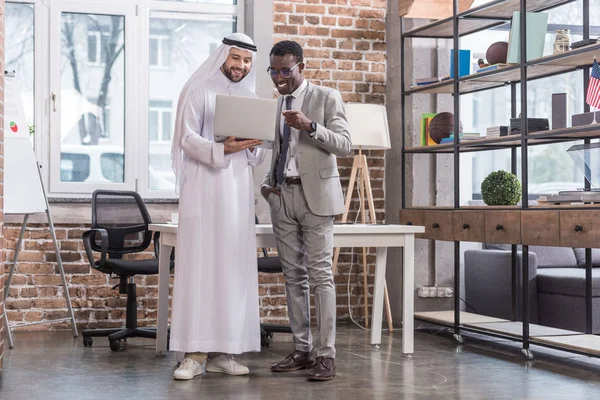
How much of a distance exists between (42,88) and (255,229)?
269cm

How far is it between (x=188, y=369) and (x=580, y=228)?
2182 mm

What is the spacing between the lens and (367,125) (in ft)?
19.8

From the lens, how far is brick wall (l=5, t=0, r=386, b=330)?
6199mm

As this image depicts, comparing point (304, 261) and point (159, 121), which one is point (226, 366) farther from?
point (159, 121)

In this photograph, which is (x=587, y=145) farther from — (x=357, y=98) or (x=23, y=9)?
(x=23, y=9)

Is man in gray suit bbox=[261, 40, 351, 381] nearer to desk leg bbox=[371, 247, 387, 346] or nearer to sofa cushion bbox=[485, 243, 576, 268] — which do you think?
desk leg bbox=[371, 247, 387, 346]

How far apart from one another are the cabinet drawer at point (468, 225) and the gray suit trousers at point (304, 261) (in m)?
1.43

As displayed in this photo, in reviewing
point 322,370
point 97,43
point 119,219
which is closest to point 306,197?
point 322,370

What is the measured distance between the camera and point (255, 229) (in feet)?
14.7

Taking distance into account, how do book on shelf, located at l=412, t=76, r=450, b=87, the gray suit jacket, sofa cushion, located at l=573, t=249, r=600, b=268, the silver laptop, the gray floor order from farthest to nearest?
1. sofa cushion, located at l=573, t=249, r=600, b=268
2. book on shelf, located at l=412, t=76, r=450, b=87
3. the gray suit jacket
4. the silver laptop
5. the gray floor

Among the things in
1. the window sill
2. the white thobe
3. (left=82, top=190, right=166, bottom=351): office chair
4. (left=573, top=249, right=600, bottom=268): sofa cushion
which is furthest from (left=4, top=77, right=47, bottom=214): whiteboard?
(left=573, top=249, right=600, bottom=268): sofa cushion

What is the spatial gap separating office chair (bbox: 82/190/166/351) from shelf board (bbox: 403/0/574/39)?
7.95ft

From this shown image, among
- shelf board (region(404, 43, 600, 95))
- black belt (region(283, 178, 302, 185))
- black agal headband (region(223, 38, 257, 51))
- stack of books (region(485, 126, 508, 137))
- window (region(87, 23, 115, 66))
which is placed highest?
Answer: window (region(87, 23, 115, 66))

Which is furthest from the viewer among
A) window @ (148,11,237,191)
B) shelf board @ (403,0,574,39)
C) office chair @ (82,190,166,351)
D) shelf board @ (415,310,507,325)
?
window @ (148,11,237,191)
